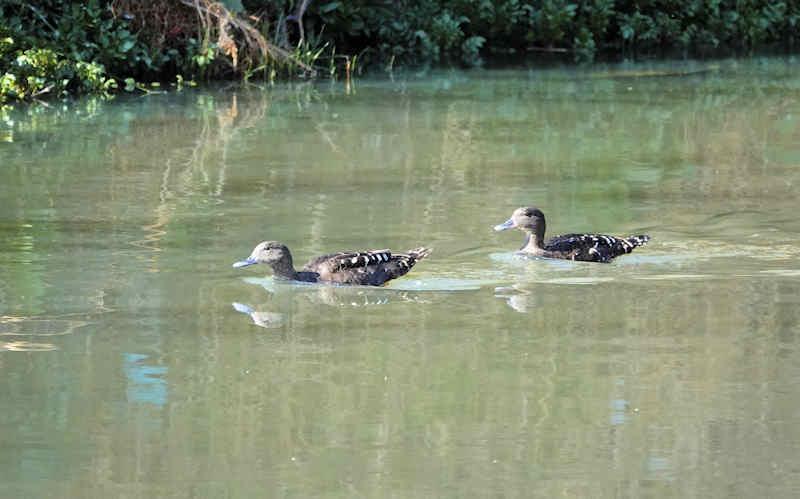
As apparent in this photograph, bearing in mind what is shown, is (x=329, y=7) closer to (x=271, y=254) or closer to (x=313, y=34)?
(x=313, y=34)

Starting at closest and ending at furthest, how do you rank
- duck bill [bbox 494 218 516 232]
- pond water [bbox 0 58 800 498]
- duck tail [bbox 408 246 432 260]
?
1. pond water [bbox 0 58 800 498]
2. duck tail [bbox 408 246 432 260]
3. duck bill [bbox 494 218 516 232]

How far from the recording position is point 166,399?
7.42m

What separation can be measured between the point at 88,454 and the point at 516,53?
69.3 ft

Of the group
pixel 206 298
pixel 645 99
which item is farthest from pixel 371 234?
pixel 645 99

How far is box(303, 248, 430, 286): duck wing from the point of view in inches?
382

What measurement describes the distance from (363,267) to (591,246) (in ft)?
5.23

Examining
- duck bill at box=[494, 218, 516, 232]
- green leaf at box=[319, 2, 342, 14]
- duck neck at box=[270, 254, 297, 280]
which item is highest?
green leaf at box=[319, 2, 342, 14]

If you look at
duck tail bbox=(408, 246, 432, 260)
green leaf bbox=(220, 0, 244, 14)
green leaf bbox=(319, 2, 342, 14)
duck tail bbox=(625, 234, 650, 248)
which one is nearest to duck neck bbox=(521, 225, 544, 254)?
duck tail bbox=(625, 234, 650, 248)

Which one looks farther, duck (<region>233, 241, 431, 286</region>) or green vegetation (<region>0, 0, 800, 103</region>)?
green vegetation (<region>0, 0, 800, 103</region>)

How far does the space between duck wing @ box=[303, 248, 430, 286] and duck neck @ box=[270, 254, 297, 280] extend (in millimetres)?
104

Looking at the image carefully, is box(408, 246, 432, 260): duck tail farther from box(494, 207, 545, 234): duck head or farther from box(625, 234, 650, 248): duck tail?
box(625, 234, 650, 248): duck tail

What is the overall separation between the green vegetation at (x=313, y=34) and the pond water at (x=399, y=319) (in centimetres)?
378

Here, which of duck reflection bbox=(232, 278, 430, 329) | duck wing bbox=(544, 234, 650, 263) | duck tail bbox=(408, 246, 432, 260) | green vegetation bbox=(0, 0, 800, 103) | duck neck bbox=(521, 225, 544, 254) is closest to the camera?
duck reflection bbox=(232, 278, 430, 329)

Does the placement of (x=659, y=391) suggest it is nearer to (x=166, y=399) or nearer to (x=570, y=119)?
(x=166, y=399)
